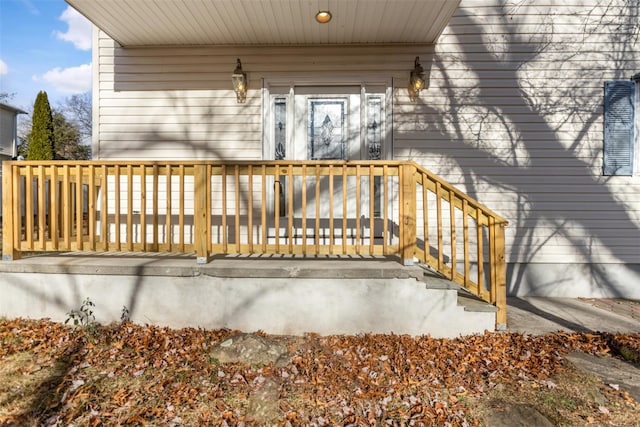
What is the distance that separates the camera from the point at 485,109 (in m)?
4.74

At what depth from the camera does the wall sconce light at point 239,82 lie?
4.55 metres

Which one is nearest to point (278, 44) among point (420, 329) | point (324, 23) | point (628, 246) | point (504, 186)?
point (324, 23)

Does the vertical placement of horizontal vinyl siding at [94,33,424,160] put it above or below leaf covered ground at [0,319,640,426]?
above

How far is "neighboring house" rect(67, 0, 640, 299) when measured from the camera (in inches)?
184

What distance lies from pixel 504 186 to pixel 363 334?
3.04 m

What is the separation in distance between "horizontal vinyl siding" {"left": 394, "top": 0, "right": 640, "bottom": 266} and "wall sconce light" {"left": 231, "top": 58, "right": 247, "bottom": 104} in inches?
82.1

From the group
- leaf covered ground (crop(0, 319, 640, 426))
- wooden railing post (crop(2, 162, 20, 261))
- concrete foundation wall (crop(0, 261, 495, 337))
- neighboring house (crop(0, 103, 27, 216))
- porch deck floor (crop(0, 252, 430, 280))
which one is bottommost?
leaf covered ground (crop(0, 319, 640, 426))

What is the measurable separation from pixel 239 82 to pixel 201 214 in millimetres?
2153

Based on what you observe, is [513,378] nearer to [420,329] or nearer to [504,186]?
[420,329]

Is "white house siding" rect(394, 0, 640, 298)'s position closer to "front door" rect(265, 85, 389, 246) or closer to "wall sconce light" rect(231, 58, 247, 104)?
"front door" rect(265, 85, 389, 246)

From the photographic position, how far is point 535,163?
472 cm

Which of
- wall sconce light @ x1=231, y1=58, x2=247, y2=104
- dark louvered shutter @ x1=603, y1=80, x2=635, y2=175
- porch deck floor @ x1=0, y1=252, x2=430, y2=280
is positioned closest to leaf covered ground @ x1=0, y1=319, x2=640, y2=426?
porch deck floor @ x1=0, y1=252, x2=430, y2=280

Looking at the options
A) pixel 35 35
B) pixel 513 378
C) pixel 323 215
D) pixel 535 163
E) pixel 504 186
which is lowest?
pixel 513 378

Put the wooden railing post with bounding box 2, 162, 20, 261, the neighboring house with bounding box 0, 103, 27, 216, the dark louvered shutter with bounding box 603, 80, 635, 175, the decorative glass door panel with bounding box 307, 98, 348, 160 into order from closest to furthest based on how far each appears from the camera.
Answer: the wooden railing post with bounding box 2, 162, 20, 261 < the dark louvered shutter with bounding box 603, 80, 635, 175 < the decorative glass door panel with bounding box 307, 98, 348, 160 < the neighboring house with bounding box 0, 103, 27, 216
